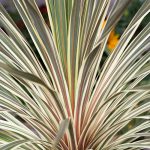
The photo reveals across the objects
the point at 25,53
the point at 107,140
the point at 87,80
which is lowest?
the point at 107,140

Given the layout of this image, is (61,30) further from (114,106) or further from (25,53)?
(114,106)

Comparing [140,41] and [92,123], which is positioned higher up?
[140,41]

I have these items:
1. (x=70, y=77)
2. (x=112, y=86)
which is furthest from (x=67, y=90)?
(x=112, y=86)

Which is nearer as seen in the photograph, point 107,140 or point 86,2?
point 86,2

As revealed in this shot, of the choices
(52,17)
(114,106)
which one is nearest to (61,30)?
(52,17)

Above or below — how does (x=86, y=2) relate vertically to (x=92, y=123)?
above

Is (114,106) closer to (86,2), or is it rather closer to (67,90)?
(67,90)
